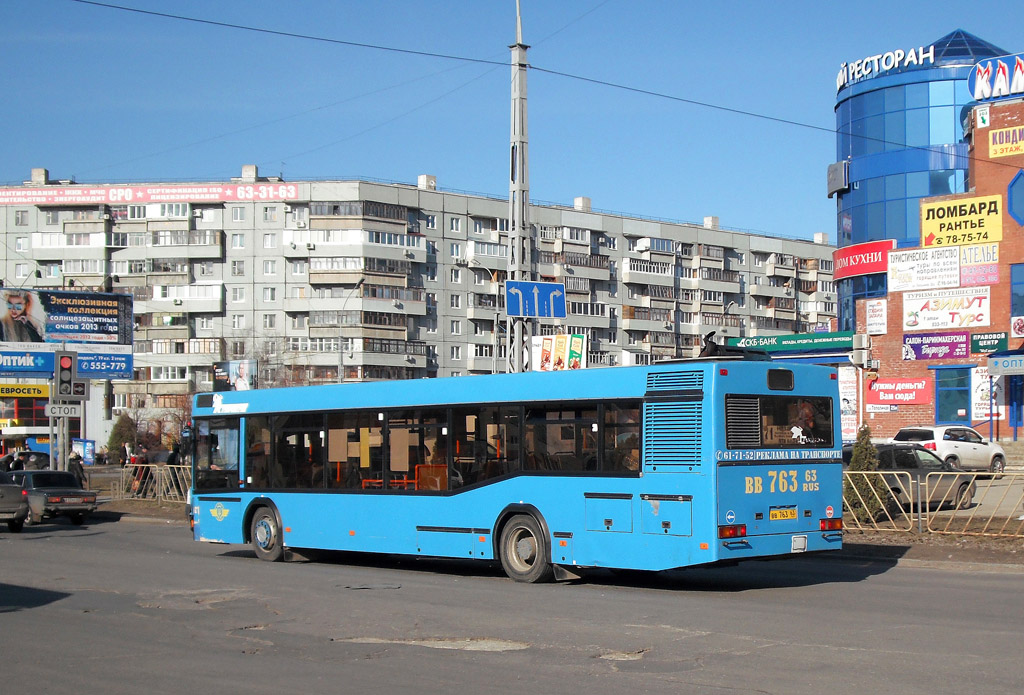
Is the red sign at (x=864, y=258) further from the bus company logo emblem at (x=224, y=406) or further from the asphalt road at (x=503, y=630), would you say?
the bus company logo emblem at (x=224, y=406)

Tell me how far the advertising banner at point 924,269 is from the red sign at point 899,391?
4.47m

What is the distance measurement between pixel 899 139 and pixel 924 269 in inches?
476

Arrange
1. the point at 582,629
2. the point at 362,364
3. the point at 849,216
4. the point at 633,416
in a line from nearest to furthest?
1. the point at 582,629
2. the point at 633,416
3. the point at 849,216
4. the point at 362,364

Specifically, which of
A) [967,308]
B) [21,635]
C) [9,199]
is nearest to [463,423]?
[21,635]

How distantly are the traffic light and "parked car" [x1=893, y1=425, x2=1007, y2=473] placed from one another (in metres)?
25.8

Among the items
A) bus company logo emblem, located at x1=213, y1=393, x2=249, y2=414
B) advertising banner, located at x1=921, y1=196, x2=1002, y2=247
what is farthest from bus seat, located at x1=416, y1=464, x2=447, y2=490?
advertising banner, located at x1=921, y1=196, x2=1002, y2=247

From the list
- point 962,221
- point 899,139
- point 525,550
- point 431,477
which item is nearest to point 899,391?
point 962,221

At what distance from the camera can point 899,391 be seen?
5488 centimetres

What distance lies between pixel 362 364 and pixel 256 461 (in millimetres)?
68006

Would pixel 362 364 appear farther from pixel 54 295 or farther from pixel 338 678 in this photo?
pixel 338 678

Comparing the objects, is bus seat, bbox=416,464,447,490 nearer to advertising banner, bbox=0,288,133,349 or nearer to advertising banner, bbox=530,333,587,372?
advertising banner, bbox=530,333,587,372

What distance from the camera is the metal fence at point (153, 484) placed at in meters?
31.6

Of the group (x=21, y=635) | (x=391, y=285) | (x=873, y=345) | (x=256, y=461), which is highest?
(x=391, y=285)

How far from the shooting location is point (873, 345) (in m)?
56.0
